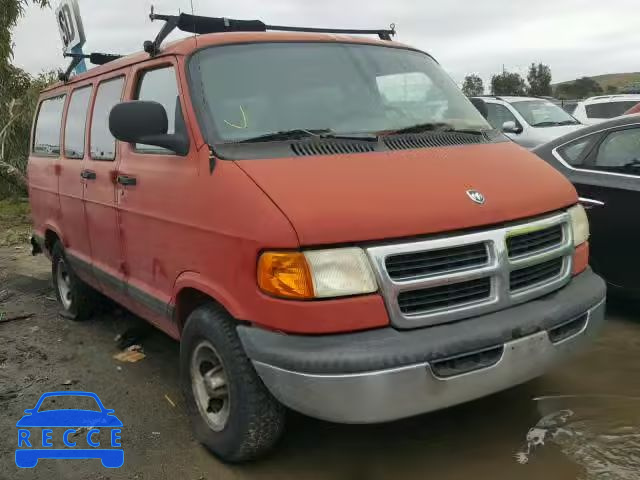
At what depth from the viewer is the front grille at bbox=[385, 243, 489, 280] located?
275 centimetres

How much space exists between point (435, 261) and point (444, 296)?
6.3 inches

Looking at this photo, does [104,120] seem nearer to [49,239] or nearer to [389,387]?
[49,239]

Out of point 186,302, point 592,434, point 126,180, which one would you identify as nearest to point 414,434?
point 592,434

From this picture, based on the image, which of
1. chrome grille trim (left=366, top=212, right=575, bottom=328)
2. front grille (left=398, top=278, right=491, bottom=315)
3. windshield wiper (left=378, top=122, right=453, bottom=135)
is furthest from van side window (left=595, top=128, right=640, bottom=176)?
front grille (left=398, top=278, right=491, bottom=315)

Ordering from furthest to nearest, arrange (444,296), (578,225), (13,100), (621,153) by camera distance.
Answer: (13,100) → (621,153) → (578,225) → (444,296)

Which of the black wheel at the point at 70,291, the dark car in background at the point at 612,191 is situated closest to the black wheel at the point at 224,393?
the black wheel at the point at 70,291

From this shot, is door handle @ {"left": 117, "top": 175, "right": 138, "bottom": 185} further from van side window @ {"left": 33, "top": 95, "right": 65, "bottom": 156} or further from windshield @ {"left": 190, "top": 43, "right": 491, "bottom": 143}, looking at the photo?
van side window @ {"left": 33, "top": 95, "right": 65, "bottom": 156}

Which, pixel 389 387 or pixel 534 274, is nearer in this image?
pixel 389 387

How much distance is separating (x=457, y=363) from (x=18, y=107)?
51.6 feet

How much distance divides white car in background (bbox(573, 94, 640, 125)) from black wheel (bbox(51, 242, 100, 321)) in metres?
11.2

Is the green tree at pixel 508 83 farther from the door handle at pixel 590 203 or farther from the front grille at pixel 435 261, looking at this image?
the front grille at pixel 435 261

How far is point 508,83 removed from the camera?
50.5 m

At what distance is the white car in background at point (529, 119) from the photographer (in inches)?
447

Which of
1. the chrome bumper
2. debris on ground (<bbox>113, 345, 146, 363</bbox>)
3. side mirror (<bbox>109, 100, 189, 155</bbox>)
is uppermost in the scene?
side mirror (<bbox>109, 100, 189, 155</bbox>)
